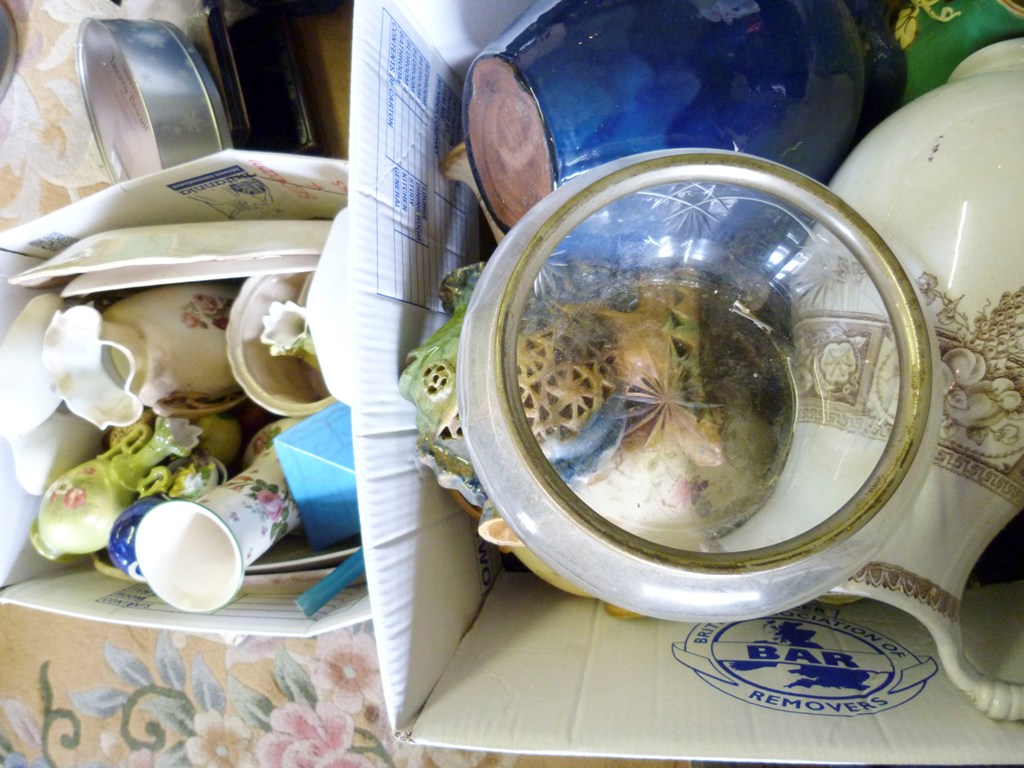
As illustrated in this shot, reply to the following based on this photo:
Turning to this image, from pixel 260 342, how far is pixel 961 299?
51 cm

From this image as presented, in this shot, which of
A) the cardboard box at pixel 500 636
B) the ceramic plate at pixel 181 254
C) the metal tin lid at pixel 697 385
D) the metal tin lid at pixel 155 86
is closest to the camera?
the metal tin lid at pixel 697 385

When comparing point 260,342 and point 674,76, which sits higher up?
point 674,76

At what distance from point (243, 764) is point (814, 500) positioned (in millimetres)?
765

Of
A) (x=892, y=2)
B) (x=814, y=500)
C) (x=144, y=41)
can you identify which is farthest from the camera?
(x=144, y=41)

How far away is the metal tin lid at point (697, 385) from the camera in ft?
0.94

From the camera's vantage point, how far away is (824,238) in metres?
0.34

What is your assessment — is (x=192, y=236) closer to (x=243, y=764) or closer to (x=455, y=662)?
(x=455, y=662)

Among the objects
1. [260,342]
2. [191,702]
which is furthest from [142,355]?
[191,702]

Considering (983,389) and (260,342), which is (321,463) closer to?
(260,342)

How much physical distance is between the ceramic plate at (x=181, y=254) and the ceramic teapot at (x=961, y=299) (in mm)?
389

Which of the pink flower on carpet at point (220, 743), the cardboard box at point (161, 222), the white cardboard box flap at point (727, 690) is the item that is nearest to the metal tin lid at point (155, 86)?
the cardboard box at point (161, 222)

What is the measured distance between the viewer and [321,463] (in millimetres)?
569

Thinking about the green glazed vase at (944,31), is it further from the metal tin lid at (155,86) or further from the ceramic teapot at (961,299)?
the metal tin lid at (155,86)

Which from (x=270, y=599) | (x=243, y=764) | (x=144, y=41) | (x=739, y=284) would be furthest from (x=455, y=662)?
(x=144, y=41)
